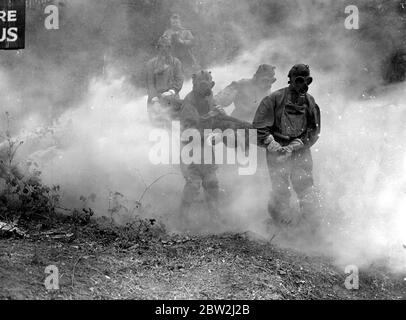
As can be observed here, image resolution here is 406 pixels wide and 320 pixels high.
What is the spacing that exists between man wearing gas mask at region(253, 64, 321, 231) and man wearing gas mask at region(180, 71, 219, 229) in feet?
3.16

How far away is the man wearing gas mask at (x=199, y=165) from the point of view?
8.02 meters

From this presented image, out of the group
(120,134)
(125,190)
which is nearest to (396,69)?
(120,134)

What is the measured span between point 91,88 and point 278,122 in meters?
8.91

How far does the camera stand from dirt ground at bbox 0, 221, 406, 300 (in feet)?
18.4

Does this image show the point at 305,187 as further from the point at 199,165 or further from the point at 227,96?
the point at 227,96

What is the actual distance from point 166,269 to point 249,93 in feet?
15.0

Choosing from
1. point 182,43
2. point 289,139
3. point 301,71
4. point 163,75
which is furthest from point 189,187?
point 182,43

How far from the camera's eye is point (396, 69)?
1385 cm

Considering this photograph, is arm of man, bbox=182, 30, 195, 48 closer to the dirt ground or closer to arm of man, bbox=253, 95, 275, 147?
arm of man, bbox=253, 95, 275, 147

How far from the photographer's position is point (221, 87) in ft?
41.9

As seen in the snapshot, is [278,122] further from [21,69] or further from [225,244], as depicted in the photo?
[21,69]

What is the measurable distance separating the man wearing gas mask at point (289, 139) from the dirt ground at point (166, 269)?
0.72 m
